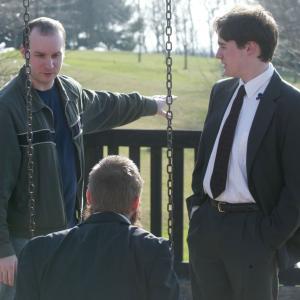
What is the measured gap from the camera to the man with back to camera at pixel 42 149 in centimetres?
363

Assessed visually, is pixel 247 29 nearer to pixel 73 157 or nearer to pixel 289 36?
pixel 73 157

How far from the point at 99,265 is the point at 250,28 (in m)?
1.42

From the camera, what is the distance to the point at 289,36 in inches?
657

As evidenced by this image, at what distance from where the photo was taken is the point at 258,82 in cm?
341

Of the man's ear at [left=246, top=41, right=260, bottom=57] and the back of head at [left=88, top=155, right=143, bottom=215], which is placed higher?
the man's ear at [left=246, top=41, right=260, bottom=57]

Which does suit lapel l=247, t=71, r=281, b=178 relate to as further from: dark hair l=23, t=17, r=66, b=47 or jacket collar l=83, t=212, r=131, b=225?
dark hair l=23, t=17, r=66, b=47

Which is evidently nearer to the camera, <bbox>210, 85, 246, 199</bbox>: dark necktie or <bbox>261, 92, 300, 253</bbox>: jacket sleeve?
<bbox>261, 92, 300, 253</bbox>: jacket sleeve

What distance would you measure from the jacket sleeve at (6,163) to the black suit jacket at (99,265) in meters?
1.06

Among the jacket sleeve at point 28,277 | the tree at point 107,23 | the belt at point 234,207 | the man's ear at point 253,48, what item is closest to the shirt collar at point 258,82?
the man's ear at point 253,48

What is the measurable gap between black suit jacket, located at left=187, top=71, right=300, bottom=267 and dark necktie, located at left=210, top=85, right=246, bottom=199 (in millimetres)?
117

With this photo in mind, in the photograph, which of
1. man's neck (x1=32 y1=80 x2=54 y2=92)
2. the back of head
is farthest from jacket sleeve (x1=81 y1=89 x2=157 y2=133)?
the back of head

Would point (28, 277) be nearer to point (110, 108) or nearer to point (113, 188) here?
point (113, 188)

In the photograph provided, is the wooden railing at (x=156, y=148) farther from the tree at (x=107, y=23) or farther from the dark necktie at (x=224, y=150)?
the tree at (x=107, y=23)

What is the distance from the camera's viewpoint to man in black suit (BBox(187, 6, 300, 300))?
331 cm
